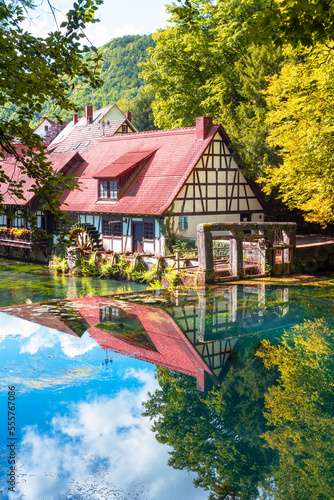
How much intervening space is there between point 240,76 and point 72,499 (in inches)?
1046

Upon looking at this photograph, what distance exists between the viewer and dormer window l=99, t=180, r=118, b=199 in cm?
2912

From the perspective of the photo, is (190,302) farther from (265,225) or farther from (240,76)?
(240,76)

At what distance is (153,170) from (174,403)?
2060 centimetres

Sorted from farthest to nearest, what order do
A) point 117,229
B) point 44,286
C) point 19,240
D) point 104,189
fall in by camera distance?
1. point 19,240
2. point 104,189
3. point 117,229
4. point 44,286

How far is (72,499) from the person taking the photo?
21.1ft

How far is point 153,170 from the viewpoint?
1130 inches

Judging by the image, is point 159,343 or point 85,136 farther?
point 85,136

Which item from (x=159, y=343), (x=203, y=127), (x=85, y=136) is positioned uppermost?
(x=85, y=136)

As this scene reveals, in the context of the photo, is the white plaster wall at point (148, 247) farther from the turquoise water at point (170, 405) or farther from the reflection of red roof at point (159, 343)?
the turquoise water at point (170, 405)

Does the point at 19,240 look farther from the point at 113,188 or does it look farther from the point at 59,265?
the point at 113,188

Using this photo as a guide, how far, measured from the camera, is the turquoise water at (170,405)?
693cm

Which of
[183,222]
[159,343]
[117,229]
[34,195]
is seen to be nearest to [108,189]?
[117,229]

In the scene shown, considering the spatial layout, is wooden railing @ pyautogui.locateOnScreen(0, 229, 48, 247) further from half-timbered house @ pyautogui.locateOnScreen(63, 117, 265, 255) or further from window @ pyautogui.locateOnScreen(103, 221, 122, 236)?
window @ pyautogui.locateOnScreen(103, 221, 122, 236)

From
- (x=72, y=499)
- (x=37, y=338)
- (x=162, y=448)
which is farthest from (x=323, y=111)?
(x=72, y=499)
